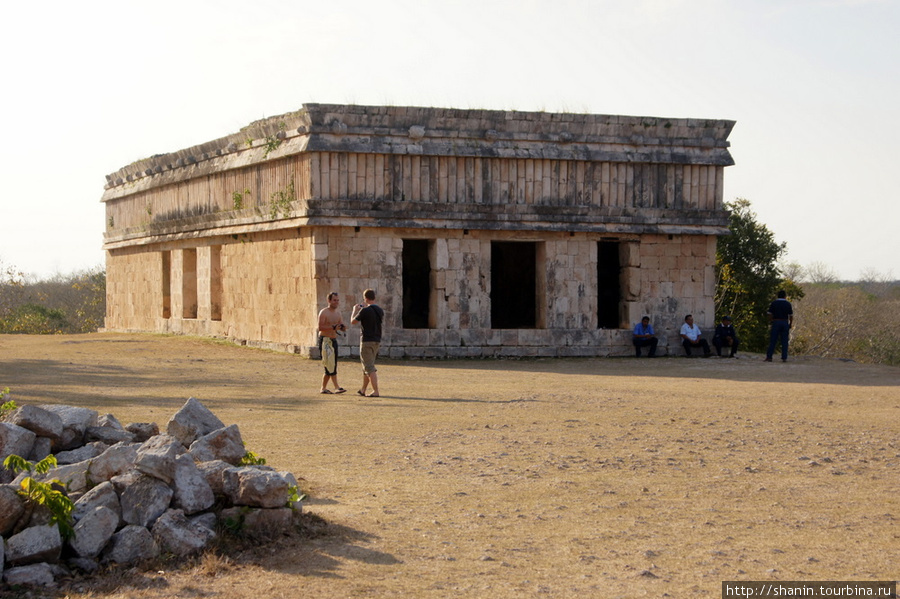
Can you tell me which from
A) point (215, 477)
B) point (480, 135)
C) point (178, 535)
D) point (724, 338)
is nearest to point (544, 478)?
point (215, 477)

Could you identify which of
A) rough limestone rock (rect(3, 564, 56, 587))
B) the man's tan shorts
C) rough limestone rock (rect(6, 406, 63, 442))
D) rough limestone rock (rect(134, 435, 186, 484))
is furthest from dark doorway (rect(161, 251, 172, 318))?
rough limestone rock (rect(3, 564, 56, 587))

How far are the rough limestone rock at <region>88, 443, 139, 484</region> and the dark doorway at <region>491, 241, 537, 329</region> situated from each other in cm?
1947

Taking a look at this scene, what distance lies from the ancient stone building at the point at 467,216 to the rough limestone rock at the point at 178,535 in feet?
41.8

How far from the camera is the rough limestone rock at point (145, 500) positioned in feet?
20.9

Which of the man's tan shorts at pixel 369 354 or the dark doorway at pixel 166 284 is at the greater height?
the dark doorway at pixel 166 284

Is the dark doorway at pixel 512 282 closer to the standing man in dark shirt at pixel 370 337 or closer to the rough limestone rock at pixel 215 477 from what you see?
the standing man in dark shirt at pixel 370 337

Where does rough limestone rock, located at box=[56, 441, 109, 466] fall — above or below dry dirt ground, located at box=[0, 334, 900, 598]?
above

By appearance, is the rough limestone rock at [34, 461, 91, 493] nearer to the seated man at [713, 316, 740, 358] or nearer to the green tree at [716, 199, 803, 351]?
the seated man at [713, 316, 740, 358]

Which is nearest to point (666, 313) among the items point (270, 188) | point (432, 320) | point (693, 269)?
point (693, 269)

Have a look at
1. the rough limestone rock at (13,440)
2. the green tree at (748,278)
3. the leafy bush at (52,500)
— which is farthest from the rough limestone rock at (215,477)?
the green tree at (748,278)

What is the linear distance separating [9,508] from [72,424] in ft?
6.44

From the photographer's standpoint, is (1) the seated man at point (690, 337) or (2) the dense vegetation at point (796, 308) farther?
(2) the dense vegetation at point (796, 308)

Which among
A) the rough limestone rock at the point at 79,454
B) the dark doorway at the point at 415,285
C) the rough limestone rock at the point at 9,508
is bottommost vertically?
the rough limestone rock at the point at 9,508

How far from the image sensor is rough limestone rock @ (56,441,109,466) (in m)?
7.68
